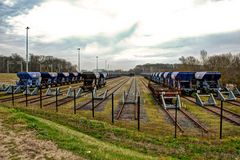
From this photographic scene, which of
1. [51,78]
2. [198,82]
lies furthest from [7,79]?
[198,82]

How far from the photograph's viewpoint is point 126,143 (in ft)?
32.0

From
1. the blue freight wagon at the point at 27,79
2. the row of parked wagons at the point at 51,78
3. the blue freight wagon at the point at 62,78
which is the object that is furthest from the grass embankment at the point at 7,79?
the blue freight wagon at the point at 27,79

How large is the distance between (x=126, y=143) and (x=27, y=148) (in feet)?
13.0

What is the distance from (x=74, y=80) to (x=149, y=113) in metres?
46.0

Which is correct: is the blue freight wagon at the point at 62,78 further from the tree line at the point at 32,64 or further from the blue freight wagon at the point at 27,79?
the tree line at the point at 32,64

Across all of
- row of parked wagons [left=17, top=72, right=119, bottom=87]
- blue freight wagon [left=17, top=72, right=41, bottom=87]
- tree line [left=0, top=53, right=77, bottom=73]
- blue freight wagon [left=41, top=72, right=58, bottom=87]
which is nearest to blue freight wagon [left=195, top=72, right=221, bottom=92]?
row of parked wagons [left=17, top=72, right=119, bottom=87]

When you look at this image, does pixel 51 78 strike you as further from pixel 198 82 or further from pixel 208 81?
pixel 208 81

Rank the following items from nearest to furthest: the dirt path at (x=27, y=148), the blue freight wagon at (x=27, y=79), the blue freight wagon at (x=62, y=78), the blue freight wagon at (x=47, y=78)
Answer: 1. the dirt path at (x=27, y=148)
2. the blue freight wagon at (x=27, y=79)
3. the blue freight wagon at (x=47, y=78)
4. the blue freight wagon at (x=62, y=78)

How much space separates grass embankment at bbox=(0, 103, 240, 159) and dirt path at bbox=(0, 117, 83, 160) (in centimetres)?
31

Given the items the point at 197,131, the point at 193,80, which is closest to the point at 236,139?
the point at 197,131

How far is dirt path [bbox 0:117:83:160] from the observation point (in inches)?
249

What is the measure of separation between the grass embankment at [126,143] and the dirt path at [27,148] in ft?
1.02

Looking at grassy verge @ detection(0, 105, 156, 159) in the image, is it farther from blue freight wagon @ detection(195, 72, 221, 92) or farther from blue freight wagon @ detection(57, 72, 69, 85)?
blue freight wagon @ detection(57, 72, 69, 85)

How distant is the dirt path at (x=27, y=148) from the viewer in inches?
249
